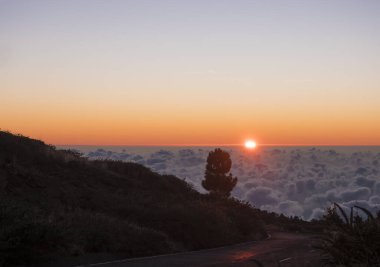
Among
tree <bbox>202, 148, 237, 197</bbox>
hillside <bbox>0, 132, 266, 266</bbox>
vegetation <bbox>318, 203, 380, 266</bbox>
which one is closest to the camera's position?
vegetation <bbox>318, 203, 380, 266</bbox>

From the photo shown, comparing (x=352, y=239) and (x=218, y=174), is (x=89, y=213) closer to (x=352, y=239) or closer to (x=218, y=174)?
(x=352, y=239)

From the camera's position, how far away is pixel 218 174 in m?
61.8

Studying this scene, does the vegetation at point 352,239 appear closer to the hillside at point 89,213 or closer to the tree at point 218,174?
the hillside at point 89,213

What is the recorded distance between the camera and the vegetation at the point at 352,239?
774cm

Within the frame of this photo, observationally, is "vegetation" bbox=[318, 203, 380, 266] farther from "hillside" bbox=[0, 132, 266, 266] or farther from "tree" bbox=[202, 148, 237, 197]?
Result: "tree" bbox=[202, 148, 237, 197]

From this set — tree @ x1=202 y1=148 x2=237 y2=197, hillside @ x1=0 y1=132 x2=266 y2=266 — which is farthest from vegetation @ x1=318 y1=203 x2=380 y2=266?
tree @ x1=202 y1=148 x2=237 y2=197

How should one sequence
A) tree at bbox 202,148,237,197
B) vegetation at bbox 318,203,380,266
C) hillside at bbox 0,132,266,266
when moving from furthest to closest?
tree at bbox 202,148,237,197 < hillside at bbox 0,132,266,266 < vegetation at bbox 318,203,380,266

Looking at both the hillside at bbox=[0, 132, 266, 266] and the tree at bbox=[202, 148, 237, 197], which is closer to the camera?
the hillside at bbox=[0, 132, 266, 266]

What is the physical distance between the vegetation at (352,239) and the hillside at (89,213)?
385 inches

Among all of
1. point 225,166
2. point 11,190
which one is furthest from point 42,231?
point 225,166

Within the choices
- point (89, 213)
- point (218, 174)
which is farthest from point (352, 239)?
point (218, 174)

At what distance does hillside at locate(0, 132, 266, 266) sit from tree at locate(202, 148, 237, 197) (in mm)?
13115

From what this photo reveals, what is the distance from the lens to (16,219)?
1692 cm

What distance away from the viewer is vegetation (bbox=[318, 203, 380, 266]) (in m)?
7.74
